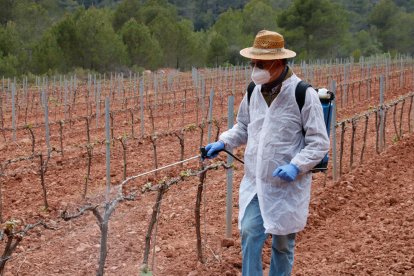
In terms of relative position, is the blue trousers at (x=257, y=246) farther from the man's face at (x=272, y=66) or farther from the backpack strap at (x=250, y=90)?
the man's face at (x=272, y=66)

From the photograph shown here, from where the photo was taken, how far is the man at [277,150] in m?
3.69

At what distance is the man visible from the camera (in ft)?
12.1

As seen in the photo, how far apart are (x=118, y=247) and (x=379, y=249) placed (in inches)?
79.1

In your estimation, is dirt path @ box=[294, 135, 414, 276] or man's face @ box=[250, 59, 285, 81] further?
dirt path @ box=[294, 135, 414, 276]

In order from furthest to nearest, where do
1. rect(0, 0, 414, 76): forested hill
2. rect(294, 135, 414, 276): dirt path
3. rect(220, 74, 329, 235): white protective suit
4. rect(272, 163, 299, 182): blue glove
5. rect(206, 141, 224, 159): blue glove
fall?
1. rect(0, 0, 414, 76): forested hill
2. rect(294, 135, 414, 276): dirt path
3. rect(206, 141, 224, 159): blue glove
4. rect(220, 74, 329, 235): white protective suit
5. rect(272, 163, 299, 182): blue glove

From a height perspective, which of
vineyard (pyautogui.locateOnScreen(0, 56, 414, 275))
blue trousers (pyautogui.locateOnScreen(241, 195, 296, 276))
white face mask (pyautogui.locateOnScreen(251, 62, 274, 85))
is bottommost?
vineyard (pyautogui.locateOnScreen(0, 56, 414, 275))

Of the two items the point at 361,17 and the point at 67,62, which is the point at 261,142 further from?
the point at 361,17

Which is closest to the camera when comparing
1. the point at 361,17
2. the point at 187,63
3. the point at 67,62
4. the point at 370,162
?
the point at 370,162

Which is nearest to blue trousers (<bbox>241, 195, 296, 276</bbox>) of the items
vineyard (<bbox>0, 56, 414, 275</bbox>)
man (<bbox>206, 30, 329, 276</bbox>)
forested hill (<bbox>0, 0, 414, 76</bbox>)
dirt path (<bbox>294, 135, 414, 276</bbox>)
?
man (<bbox>206, 30, 329, 276</bbox>)

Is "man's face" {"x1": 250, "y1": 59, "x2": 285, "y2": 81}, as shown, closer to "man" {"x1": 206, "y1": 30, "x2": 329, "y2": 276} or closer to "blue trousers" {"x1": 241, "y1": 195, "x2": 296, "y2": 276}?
"man" {"x1": 206, "y1": 30, "x2": 329, "y2": 276}

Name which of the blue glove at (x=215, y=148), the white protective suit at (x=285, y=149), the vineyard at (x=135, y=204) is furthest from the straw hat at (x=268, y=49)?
the vineyard at (x=135, y=204)

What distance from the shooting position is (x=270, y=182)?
375 cm

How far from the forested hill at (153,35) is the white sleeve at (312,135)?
25695 mm

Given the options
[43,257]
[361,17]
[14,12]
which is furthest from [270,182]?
[361,17]
